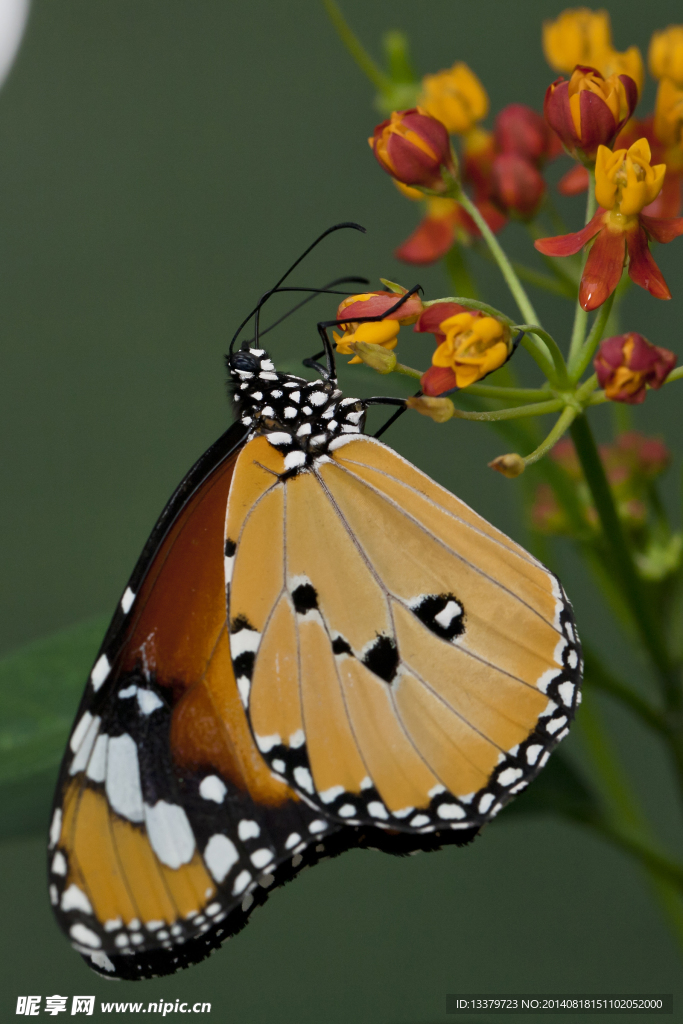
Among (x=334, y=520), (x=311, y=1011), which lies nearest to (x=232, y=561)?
(x=334, y=520)

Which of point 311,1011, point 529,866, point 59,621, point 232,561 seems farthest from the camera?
point 59,621

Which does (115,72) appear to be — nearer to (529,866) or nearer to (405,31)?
(405,31)

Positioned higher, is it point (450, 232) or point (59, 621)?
point (450, 232)

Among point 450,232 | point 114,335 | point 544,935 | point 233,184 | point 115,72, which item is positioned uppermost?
point 115,72

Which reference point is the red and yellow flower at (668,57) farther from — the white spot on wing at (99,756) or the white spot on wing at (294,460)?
the white spot on wing at (99,756)

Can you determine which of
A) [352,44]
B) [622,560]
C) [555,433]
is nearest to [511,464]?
[555,433]

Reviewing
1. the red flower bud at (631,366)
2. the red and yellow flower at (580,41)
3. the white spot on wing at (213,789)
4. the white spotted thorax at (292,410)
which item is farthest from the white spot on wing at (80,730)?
the red and yellow flower at (580,41)

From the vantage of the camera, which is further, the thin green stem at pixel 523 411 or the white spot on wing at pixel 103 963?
the white spot on wing at pixel 103 963

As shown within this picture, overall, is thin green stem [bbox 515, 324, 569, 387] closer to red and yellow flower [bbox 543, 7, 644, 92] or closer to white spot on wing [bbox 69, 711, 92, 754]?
red and yellow flower [bbox 543, 7, 644, 92]
